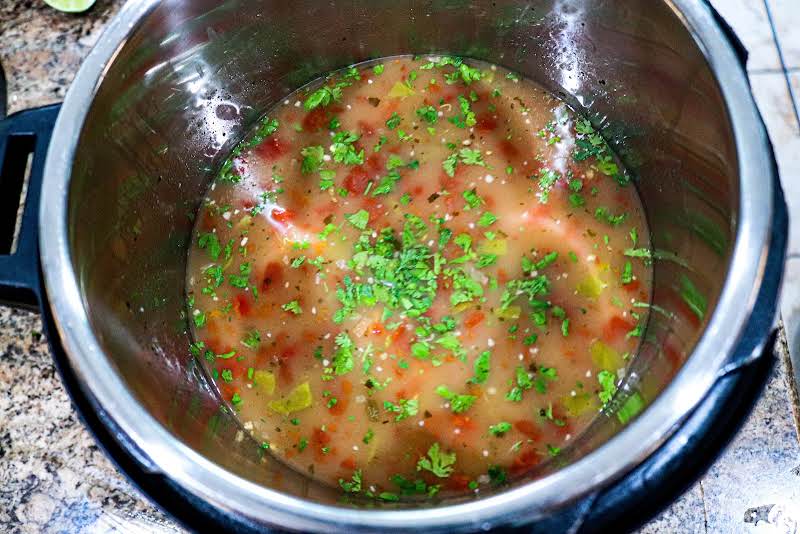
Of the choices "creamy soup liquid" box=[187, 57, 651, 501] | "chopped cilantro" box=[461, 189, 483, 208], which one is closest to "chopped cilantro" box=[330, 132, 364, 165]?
"creamy soup liquid" box=[187, 57, 651, 501]

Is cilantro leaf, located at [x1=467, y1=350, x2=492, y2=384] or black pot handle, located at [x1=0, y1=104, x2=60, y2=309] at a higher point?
black pot handle, located at [x1=0, y1=104, x2=60, y2=309]

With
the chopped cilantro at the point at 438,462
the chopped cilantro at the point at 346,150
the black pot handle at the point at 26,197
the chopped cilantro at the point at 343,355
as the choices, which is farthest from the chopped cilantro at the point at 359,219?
the black pot handle at the point at 26,197

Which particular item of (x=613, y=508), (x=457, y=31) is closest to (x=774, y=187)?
(x=613, y=508)

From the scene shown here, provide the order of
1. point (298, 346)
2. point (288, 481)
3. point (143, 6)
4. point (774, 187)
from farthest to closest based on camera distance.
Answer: point (298, 346), point (288, 481), point (143, 6), point (774, 187)

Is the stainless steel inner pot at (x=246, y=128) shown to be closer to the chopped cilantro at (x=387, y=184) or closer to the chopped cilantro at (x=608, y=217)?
the chopped cilantro at (x=608, y=217)

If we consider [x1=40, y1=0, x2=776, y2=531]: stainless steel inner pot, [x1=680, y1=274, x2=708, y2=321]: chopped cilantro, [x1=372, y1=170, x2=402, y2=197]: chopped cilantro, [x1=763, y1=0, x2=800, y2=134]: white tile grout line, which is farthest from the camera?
[x1=763, y1=0, x2=800, y2=134]: white tile grout line

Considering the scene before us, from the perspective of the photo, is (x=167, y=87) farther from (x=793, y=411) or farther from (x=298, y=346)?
(x=793, y=411)

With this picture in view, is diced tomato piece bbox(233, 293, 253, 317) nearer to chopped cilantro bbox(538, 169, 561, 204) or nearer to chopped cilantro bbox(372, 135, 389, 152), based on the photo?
chopped cilantro bbox(372, 135, 389, 152)
